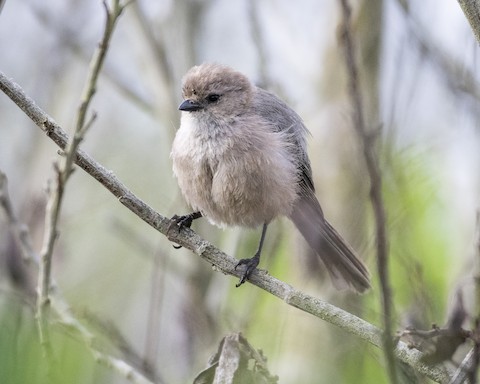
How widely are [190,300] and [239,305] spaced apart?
0.94 metres

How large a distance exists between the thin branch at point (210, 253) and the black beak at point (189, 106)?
98 cm

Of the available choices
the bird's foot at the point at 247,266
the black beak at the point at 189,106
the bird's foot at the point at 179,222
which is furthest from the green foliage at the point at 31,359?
the black beak at the point at 189,106

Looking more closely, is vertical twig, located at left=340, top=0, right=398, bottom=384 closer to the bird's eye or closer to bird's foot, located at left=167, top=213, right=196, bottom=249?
bird's foot, located at left=167, top=213, right=196, bottom=249

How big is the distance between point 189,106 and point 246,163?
483 millimetres

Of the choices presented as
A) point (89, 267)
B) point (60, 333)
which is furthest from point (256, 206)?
point (89, 267)

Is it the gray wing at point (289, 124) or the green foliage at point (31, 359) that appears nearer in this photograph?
the green foliage at point (31, 359)

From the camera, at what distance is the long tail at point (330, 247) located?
12.6ft

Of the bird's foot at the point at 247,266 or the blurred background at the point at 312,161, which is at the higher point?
the blurred background at the point at 312,161

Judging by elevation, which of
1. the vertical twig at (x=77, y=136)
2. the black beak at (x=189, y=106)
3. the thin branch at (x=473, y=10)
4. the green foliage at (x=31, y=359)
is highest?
the black beak at (x=189, y=106)

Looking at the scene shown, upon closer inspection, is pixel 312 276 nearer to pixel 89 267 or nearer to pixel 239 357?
pixel 239 357

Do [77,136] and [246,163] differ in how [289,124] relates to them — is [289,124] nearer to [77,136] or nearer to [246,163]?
[246,163]

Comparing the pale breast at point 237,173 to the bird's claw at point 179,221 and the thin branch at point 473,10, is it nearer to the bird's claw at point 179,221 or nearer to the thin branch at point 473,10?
the bird's claw at point 179,221

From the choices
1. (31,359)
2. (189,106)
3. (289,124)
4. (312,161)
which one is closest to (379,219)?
(31,359)

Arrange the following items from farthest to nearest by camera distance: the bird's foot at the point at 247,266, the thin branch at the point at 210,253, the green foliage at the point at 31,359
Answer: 1. the bird's foot at the point at 247,266
2. the thin branch at the point at 210,253
3. the green foliage at the point at 31,359
